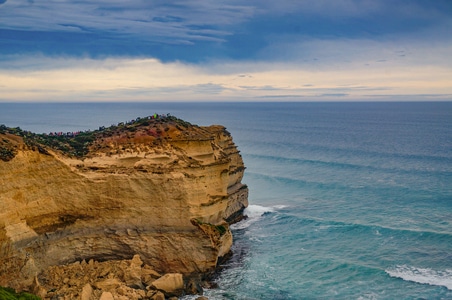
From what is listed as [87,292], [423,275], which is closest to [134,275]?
[87,292]

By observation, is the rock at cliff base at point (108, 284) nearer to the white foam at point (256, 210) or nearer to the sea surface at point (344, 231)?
the sea surface at point (344, 231)

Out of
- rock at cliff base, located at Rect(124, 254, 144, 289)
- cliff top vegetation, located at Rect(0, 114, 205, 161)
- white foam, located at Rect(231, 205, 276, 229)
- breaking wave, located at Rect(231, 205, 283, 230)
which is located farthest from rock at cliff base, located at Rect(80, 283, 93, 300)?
white foam, located at Rect(231, 205, 276, 229)

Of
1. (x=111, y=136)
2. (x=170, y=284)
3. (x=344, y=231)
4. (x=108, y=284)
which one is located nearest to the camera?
(x=108, y=284)

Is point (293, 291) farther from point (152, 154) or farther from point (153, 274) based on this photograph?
point (152, 154)

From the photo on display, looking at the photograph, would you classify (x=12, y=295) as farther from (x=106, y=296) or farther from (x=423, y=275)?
(x=423, y=275)

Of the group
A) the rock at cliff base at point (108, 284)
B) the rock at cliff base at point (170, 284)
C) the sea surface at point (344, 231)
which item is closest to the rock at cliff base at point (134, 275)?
the rock at cliff base at point (108, 284)

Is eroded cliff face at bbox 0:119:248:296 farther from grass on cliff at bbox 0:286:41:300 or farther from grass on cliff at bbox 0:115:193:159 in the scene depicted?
grass on cliff at bbox 0:286:41:300

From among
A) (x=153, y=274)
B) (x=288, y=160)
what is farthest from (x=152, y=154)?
(x=288, y=160)
